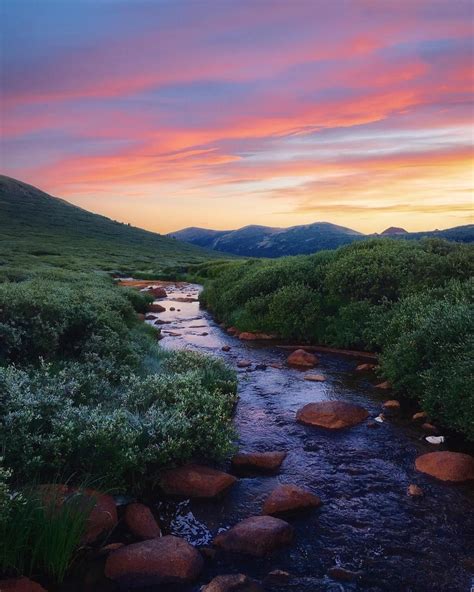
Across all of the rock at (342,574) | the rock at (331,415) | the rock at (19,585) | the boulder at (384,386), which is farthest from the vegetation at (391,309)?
the rock at (19,585)

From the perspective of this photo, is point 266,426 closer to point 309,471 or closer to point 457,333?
point 309,471

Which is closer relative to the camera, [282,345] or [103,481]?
[103,481]

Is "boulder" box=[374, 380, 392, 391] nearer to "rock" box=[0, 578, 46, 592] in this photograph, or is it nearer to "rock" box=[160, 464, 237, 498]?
"rock" box=[160, 464, 237, 498]

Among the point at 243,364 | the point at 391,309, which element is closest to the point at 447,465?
the point at 243,364

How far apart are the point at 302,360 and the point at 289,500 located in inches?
396

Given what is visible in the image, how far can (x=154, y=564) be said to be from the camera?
6.61m

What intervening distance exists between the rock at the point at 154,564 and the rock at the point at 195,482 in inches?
67.1

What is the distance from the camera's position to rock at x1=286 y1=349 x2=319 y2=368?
17.9m

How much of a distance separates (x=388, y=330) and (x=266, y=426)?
7344 millimetres

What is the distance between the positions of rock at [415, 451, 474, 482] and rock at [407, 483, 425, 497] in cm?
69

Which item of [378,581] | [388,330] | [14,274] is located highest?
[14,274]

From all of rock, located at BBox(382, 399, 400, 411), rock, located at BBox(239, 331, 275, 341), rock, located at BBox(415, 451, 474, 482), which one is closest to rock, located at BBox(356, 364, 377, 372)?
rock, located at BBox(382, 399, 400, 411)

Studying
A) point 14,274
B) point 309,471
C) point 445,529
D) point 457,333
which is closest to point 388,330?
point 457,333

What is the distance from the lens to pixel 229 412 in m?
12.5
